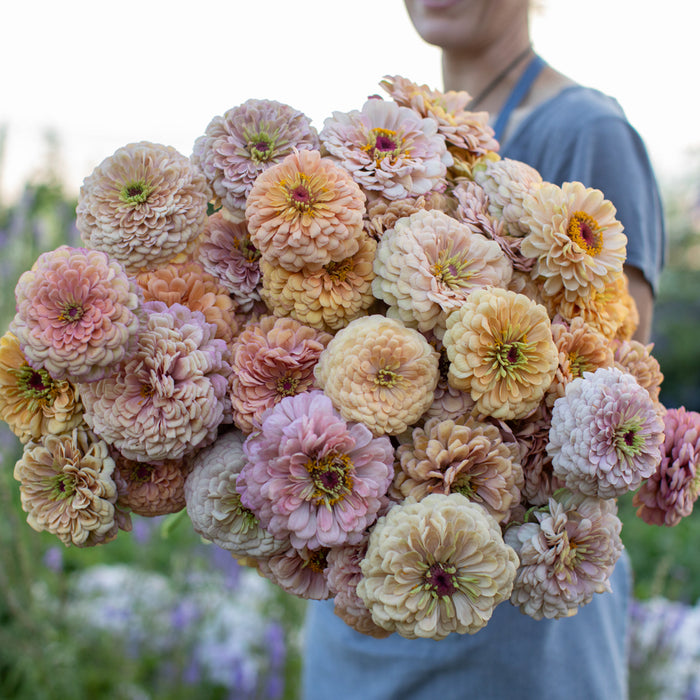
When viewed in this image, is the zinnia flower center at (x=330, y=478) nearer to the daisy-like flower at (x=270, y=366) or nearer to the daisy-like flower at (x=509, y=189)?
the daisy-like flower at (x=270, y=366)

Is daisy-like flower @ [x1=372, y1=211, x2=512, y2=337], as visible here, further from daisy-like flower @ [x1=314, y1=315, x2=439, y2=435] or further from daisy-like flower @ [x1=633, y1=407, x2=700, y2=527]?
daisy-like flower @ [x1=633, y1=407, x2=700, y2=527]

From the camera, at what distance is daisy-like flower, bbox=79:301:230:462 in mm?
569

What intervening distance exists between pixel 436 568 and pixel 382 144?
0.43 meters

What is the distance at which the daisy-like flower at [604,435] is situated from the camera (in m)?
0.55

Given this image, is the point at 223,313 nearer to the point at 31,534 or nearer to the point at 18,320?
the point at 18,320

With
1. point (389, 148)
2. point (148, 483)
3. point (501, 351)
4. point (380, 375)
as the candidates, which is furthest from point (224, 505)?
point (389, 148)

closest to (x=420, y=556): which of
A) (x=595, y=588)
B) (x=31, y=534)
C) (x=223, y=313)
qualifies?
(x=595, y=588)

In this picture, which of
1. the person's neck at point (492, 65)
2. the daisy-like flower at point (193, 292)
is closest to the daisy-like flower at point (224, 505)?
the daisy-like flower at point (193, 292)

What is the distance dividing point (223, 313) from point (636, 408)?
0.41 m

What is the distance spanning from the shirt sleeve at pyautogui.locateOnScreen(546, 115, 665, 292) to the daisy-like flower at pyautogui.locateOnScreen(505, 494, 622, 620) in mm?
530

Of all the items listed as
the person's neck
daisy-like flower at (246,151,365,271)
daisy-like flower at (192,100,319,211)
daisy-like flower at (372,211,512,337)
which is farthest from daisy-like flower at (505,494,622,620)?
the person's neck

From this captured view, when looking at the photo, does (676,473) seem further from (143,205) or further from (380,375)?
(143,205)

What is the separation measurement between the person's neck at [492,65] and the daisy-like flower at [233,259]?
0.75 meters

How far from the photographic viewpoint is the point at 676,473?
2.10 feet
